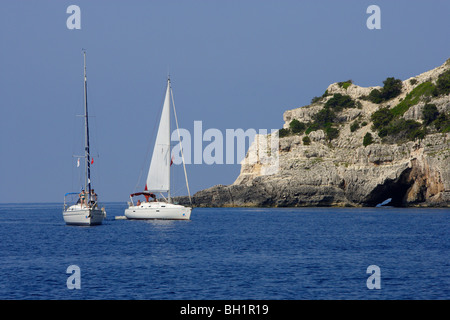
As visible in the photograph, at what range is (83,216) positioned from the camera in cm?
6556

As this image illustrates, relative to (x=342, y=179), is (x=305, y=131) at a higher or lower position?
higher

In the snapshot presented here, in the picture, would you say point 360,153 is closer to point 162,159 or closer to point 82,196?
point 162,159

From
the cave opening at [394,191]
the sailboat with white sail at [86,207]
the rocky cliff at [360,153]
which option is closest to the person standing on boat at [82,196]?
the sailboat with white sail at [86,207]

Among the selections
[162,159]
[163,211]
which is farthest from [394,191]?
[162,159]

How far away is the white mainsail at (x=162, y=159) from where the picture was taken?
7219 centimetres

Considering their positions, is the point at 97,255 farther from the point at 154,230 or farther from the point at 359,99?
the point at 359,99

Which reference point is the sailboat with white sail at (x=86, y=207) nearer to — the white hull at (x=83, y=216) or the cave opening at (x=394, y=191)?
the white hull at (x=83, y=216)

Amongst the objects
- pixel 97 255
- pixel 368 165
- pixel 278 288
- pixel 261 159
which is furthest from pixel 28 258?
pixel 261 159

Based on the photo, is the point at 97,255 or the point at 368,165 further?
the point at 368,165

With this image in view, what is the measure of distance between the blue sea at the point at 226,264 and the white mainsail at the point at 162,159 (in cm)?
1150
